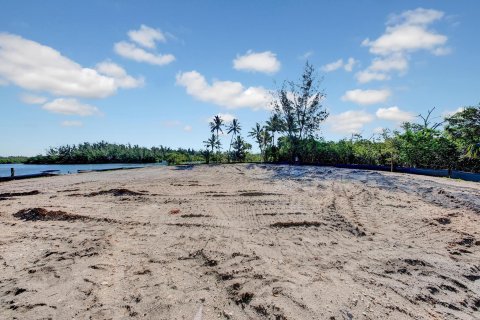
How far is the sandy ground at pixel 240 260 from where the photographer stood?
3953mm

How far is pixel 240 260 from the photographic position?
533cm

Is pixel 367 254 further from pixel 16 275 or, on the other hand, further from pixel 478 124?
pixel 478 124

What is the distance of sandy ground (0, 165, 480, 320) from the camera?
3953 mm

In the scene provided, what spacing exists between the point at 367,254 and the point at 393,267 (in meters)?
0.62

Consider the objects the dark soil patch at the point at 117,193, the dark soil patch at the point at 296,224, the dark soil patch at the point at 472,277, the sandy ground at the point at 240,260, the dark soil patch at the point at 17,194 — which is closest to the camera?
the sandy ground at the point at 240,260

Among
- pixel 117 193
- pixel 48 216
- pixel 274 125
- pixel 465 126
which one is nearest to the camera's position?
pixel 48 216

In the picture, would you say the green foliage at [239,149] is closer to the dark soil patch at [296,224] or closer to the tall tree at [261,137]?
the tall tree at [261,137]

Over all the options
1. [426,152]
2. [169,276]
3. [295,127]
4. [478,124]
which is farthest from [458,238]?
[295,127]

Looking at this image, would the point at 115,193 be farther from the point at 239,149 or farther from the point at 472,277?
the point at 239,149

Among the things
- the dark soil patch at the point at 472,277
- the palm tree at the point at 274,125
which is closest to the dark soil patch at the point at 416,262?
the dark soil patch at the point at 472,277

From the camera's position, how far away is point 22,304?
156 inches

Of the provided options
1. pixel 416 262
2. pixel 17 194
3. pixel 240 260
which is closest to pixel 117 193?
pixel 17 194

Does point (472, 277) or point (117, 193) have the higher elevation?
point (117, 193)

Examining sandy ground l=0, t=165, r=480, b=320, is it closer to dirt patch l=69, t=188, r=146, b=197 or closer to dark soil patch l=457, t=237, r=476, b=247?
dark soil patch l=457, t=237, r=476, b=247
